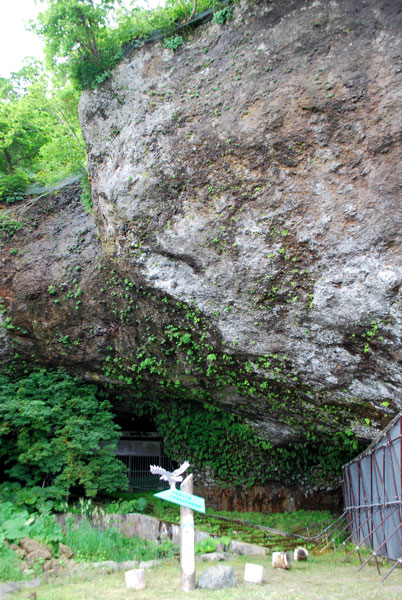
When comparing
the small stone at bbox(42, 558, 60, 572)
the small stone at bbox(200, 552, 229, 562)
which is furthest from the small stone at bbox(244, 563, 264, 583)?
the small stone at bbox(42, 558, 60, 572)

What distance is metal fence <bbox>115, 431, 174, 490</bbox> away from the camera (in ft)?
40.8

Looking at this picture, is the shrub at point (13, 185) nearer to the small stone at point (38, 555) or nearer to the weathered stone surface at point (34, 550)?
the weathered stone surface at point (34, 550)

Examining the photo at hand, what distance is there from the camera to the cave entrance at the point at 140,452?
40.8ft

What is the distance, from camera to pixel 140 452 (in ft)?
41.9

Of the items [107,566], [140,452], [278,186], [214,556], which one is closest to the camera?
[107,566]

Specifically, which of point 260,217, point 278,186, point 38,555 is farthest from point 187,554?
point 278,186

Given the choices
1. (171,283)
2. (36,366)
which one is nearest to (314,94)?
(171,283)

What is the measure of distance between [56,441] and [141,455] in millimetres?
4530

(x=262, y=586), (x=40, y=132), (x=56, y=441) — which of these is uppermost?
(x=40, y=132)

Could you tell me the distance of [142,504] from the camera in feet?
29.2

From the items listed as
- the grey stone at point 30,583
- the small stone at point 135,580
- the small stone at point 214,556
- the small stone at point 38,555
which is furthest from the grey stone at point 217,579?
the small stone at point 38,555

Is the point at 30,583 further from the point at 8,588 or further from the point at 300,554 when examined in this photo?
the point at 300,554

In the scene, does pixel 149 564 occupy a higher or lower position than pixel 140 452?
lower

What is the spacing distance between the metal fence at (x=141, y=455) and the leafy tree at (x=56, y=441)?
321 centimetres
